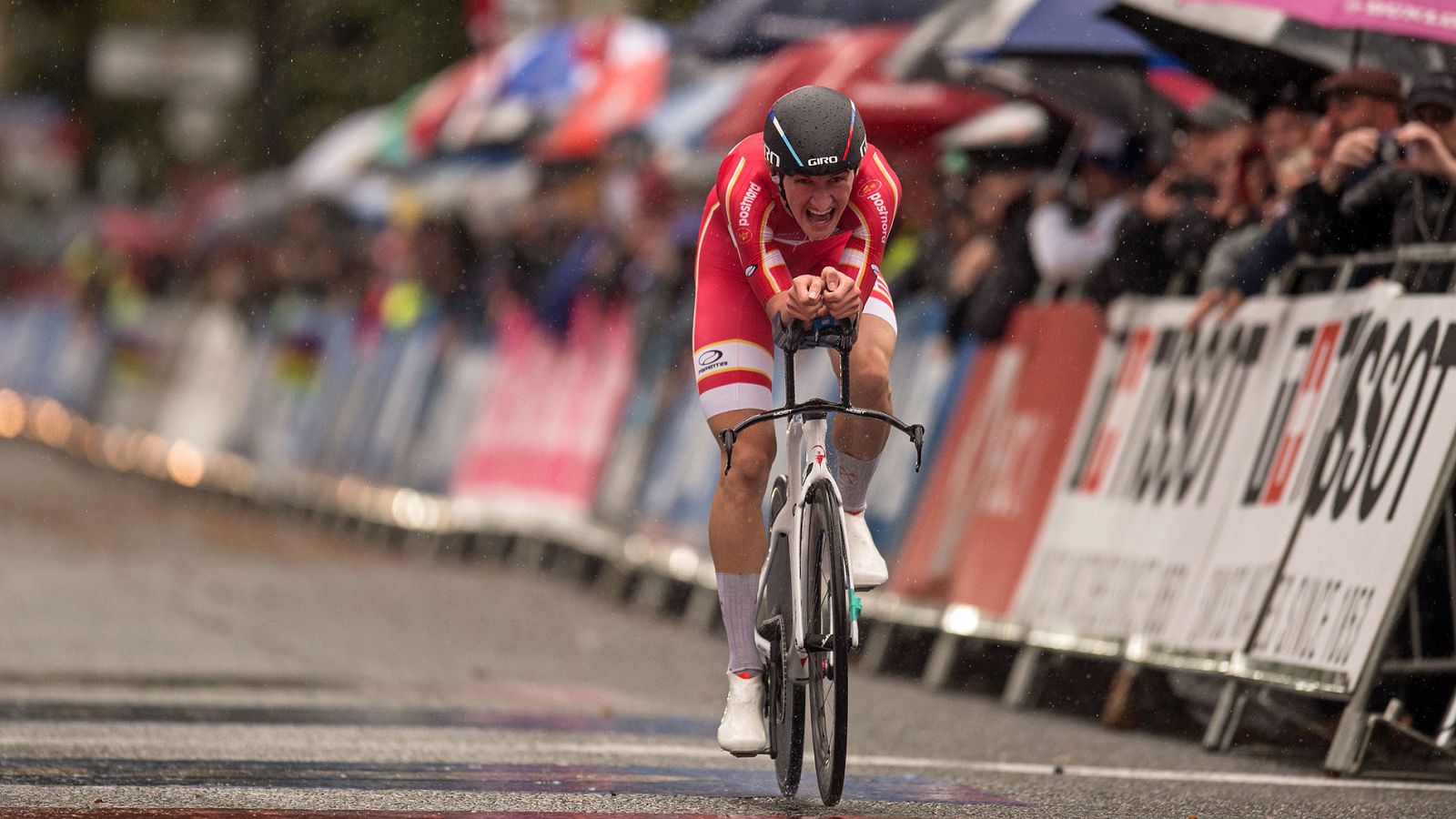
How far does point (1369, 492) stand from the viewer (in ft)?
31.1

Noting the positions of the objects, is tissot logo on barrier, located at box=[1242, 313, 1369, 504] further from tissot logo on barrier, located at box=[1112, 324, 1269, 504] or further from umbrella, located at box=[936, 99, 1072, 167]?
umbrella, located at box=[936, 99, 1072, 167]

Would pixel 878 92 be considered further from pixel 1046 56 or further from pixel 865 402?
pixel 865 402

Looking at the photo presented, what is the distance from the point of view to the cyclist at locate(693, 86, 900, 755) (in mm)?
7773

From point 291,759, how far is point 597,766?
968 mm

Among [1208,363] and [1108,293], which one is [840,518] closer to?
[1208,363]

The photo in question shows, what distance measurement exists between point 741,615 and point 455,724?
2.34 metres

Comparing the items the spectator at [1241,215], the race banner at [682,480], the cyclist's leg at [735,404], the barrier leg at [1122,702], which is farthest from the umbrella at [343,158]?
the cyclist's leg at [735,404]

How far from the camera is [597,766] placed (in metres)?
8.91

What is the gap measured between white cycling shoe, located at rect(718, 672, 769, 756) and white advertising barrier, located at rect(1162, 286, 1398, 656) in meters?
2.43

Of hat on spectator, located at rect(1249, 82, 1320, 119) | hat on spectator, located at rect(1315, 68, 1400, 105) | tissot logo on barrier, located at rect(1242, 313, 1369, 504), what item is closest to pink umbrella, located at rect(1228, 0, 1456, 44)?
hat on spectator, located at rect(1315, 68, 1400, 105)

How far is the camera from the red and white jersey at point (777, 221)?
7.99m

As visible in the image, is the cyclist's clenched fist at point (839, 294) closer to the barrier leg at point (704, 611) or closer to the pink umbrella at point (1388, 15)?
the pink umbrella at point (1388, 15)

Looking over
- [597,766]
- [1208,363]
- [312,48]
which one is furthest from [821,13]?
[312,48]

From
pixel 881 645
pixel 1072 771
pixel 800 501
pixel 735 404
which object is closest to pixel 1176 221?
pixel 881 645
